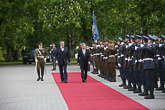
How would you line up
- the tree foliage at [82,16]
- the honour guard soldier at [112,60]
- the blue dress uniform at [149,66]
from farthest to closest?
1. the tree foliage at [82,16]
2. the honour guard soldier at [112,60]
3. the blue dress uniform at [149,66]

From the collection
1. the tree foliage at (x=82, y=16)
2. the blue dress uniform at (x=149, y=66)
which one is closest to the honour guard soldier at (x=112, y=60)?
the blue dress uniform at (x=149, y=66)

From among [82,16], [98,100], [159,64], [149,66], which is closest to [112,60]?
[159,64]

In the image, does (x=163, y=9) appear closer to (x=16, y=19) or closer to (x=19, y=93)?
(x=16, y=19)

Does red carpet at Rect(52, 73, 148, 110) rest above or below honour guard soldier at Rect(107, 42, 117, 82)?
below

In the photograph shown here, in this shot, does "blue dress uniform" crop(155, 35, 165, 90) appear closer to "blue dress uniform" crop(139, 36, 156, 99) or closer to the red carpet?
the red carpet

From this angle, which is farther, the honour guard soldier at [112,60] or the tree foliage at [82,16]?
the tree foliage at [82,16]

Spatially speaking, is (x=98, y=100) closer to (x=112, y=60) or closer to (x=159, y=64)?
(x=159, y=64)

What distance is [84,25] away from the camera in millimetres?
41062

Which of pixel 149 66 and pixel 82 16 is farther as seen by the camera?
pixel 82 16

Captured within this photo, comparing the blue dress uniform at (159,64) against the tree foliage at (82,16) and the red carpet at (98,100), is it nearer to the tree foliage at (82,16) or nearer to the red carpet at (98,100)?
the red carpet at (98,100)

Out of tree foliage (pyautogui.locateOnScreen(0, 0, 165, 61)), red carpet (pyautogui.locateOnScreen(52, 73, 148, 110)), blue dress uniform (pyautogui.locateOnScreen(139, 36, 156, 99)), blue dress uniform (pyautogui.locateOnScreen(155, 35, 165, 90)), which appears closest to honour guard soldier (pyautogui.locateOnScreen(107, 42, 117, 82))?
red carpet (pyautogui.locateOnScreen(52, 73, 148, 110))

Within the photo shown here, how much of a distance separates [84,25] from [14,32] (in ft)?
36.3

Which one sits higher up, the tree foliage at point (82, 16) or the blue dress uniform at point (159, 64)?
the tree foliage at point (82, 16)

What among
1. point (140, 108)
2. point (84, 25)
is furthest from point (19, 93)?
point (84, 25)
